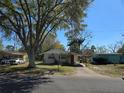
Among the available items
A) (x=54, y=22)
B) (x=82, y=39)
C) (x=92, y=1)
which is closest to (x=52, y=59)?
(x=54, y=22)

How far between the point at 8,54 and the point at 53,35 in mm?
32098

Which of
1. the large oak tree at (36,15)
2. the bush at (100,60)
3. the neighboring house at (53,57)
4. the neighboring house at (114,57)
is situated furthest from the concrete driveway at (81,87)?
the neighboring house at (114,57)

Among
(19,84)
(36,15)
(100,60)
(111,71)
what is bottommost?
(19,84)

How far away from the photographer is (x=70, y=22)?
42.8 meters

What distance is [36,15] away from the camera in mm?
43719

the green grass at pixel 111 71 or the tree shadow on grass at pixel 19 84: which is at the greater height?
the green grass at pixel 111 71

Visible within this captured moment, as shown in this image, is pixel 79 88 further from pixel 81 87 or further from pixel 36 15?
pixel 36 15

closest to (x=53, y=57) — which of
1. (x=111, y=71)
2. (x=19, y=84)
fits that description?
(x=111, y=71)

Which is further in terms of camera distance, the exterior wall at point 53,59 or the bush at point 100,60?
the bush at point 100,60

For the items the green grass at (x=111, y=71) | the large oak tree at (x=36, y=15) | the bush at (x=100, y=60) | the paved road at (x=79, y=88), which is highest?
the large oak tree at (x=36, y=15)

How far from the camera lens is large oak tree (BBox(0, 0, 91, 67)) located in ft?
133

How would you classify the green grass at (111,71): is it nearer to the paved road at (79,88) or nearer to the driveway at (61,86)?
the driveway at (61,86)

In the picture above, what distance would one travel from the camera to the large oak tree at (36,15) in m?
40.6

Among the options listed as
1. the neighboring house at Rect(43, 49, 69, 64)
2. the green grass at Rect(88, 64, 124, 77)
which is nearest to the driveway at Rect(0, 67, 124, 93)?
the green grass at Rect(88, 64, 124, 77)
